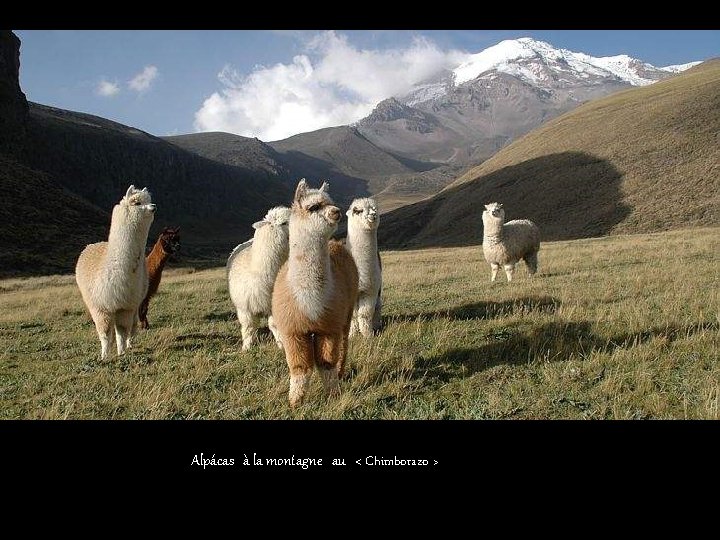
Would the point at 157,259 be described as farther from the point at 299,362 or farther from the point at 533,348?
the point at 533,348

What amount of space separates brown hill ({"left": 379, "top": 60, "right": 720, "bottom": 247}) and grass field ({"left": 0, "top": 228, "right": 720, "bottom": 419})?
43.4 meters

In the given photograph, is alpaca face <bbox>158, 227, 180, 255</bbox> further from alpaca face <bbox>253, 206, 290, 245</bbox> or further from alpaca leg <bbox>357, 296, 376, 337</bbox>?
alpaca leg <bbox>357, 296, 376, 337</bbox>

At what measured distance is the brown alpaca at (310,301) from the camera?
15.4ft

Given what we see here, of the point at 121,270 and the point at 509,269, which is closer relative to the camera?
the point at 121,270

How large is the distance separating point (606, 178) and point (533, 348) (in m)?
60.5

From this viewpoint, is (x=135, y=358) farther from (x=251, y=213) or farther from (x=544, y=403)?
(x=251, y=213)

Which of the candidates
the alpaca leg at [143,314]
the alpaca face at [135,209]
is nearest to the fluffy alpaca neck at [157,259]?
the alpaca leg at [143,314]

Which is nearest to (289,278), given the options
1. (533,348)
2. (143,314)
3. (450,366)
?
(450,366)

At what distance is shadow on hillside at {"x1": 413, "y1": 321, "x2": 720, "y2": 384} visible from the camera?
5680mm

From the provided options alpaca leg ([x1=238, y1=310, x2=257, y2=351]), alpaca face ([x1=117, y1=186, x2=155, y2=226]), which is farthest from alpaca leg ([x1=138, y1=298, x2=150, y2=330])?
alpaca leg ([x1=238, y1=310, x2=257, y2=351])

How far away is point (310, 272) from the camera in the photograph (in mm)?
4758
